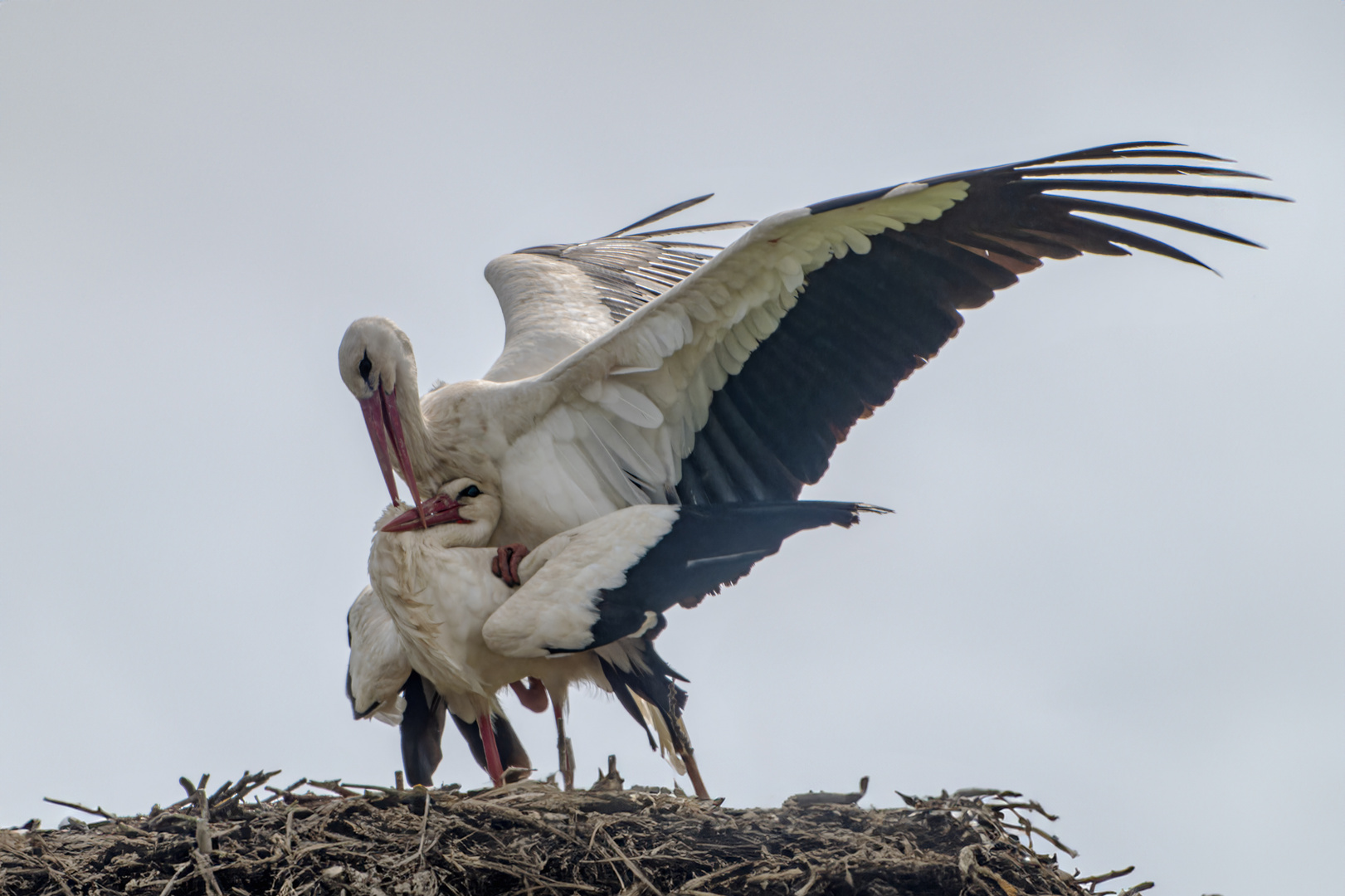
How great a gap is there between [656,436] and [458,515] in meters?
0.69

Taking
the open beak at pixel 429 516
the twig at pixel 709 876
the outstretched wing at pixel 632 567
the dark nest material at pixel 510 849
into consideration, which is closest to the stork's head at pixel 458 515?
the open beak at pixel 429 516

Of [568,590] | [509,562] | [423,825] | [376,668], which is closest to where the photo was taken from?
[423,825]

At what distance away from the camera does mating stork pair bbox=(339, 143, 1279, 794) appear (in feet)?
12.3

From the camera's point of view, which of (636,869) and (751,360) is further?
(751,360)

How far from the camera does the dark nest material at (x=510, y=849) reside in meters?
2.98

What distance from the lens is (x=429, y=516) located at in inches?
161

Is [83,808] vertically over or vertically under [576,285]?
under

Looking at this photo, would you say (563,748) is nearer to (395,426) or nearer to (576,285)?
(395,426)

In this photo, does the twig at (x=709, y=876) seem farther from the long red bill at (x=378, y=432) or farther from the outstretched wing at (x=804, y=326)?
the long red bill at (x=378, y=432)

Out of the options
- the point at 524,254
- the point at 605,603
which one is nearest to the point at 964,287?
the point at 605,603

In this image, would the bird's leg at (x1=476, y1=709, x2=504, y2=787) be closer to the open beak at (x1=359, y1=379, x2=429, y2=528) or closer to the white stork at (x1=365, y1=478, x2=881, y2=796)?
the white stork at (x1=365, y1=478, x2=881, y2=796)

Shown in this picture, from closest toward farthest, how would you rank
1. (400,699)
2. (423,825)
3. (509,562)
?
(423,825)
(509,562)
(400,699)

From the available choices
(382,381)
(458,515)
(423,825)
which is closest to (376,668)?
(458,515)

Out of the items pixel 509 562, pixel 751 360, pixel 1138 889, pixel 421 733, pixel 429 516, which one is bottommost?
pixel 1138 889
